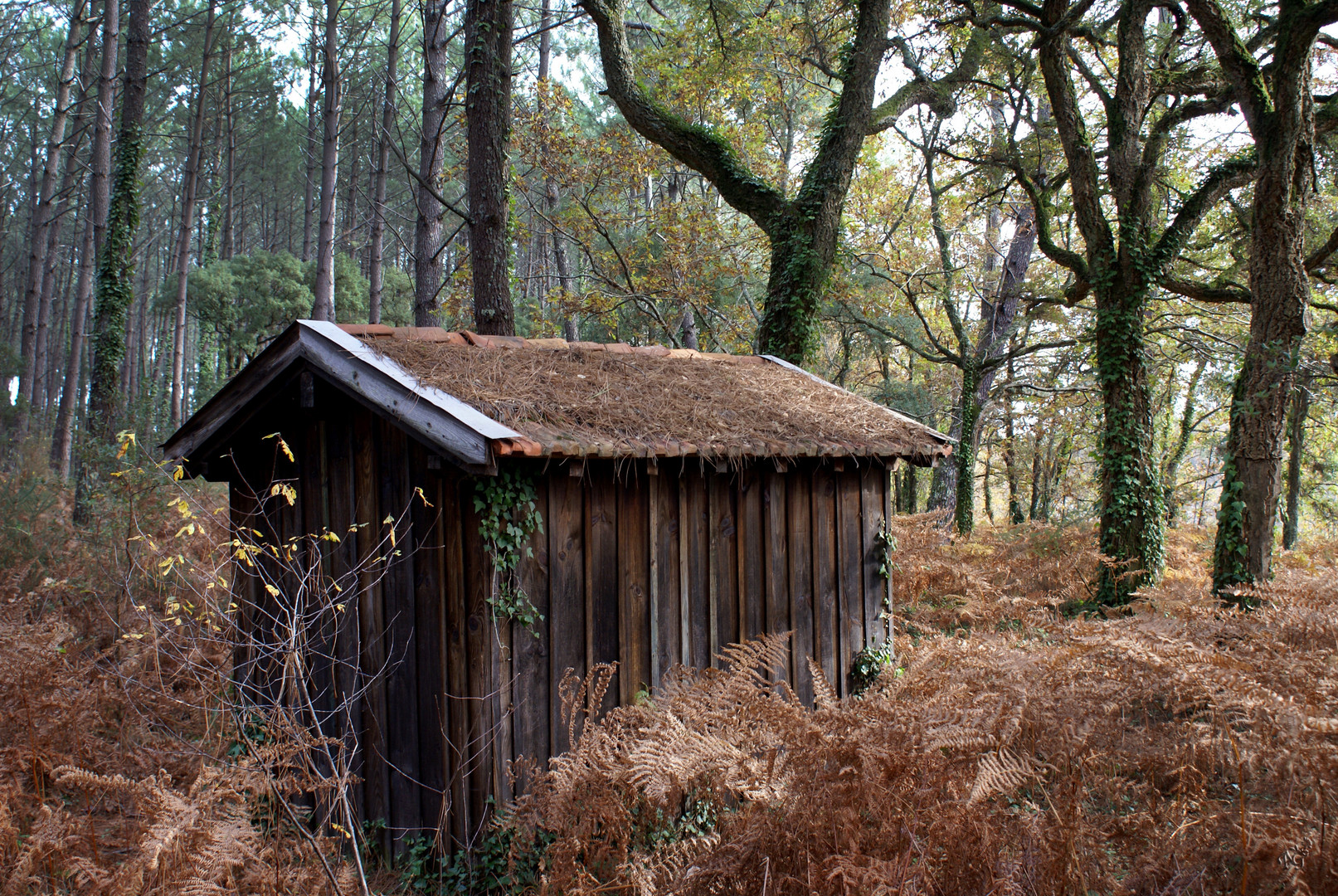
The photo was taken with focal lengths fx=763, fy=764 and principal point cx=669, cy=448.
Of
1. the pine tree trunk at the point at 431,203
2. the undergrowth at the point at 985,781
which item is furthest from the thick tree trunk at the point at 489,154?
the undergrowth at the point at 985,781

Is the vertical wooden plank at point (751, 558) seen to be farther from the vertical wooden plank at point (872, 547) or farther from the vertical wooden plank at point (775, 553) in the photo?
the vertical wooden plank at point (872, 547)

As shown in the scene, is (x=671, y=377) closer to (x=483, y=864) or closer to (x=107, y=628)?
(x=483, y=864)

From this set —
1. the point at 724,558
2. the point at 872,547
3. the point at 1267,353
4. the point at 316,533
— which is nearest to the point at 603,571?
the point at 724,558

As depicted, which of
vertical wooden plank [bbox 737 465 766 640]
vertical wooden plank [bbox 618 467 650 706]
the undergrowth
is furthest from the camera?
vertical wooden plank [bbox 737 465 766 640]

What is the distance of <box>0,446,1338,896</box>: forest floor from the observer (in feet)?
8.33

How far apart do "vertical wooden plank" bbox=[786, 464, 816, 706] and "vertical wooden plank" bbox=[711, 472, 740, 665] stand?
51cm

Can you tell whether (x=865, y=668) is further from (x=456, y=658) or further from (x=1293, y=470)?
(x=1293, y=470)

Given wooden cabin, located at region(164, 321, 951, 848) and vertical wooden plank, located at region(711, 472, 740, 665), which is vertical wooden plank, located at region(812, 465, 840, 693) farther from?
vertical wooden plank, located at region(711, 472, 740, 665)

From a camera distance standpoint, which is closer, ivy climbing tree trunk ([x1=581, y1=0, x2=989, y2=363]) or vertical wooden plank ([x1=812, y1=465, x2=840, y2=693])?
vertical wooden plank ([x1=812, y1=465, x2=840, y2=693])

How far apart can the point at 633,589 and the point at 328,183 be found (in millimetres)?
12323

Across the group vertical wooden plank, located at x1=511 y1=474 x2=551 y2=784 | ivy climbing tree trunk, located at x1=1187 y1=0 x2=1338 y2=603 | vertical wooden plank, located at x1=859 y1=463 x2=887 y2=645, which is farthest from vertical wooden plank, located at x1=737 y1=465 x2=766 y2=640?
ivy climbing tree trunk, located at x1=1187 y1=0 x2=1338 y2=603

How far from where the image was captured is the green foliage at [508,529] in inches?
164

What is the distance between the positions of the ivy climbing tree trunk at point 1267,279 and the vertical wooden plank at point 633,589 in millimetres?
5817

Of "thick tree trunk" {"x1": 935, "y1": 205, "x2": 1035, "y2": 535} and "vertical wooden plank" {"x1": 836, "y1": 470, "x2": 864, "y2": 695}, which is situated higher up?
"thick tree trunk" {"x1": 935, "y1": 205, "x2": 1035, "y2": 535}
